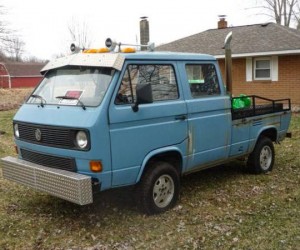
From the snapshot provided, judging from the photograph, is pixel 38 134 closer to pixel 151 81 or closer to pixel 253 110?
pixel 151 81

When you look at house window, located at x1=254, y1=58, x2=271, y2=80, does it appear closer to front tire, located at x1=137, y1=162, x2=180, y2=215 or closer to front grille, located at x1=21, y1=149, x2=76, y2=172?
front tire, located at x1=137, y1=162, x2=180, y2=215

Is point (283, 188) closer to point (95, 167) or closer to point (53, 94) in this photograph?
point (95, 167)

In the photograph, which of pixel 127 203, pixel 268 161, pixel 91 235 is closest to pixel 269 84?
pixel 268 161

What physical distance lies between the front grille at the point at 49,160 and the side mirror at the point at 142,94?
100cm

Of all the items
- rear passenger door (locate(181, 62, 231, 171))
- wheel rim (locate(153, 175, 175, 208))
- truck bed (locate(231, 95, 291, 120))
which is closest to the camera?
wheel rim (locate(153, 175, 175, 208))

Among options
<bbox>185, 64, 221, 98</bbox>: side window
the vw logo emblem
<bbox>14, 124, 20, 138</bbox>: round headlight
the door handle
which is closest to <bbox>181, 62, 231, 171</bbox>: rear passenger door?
<bbox>185, 64, 221, 98</bbox>: side window

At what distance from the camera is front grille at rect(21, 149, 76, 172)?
496cm

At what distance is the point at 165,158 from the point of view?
19.0 ft

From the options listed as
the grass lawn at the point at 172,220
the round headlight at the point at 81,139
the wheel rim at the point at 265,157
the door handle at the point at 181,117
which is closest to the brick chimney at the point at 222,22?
the wheel rim at the point at 265,157

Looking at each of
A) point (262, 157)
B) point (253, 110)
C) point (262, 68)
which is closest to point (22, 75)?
point (262, 68)

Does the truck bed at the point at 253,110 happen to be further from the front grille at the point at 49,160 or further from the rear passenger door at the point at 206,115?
the front grille at the point at 49,160

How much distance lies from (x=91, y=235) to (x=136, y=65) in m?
2.17

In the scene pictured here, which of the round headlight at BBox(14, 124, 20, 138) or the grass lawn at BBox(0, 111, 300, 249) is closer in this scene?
the grass lawn at BBox(0, 111, 300, 249)

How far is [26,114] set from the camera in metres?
5.56
